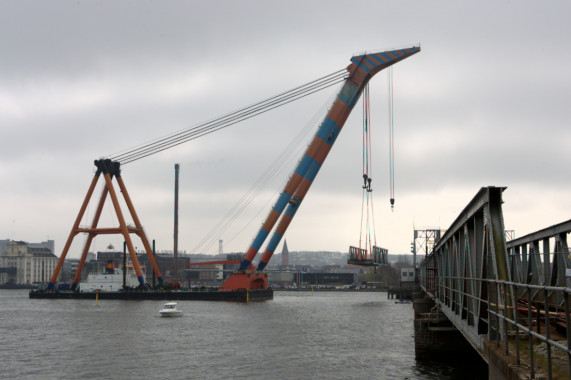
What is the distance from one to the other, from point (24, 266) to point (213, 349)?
175 m

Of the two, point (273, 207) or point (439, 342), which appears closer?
point (439, 342)

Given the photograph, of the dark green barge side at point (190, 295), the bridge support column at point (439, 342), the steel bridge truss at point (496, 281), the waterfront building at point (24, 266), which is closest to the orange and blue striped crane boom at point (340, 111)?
the dark green barge side at point (190, 295)

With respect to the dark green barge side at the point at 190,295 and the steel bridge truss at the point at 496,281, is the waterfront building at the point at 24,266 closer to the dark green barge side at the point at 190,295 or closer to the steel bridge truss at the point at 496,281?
the dark green barge side at the point at 190,295

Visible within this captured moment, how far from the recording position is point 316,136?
200 feet

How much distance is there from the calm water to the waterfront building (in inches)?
5969

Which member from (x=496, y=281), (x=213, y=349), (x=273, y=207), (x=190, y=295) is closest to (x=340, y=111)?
(x=273, y=207)

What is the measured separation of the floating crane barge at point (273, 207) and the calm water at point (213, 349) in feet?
66.7

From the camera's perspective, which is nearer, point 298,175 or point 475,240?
point 475,240

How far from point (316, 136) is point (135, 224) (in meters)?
28.3

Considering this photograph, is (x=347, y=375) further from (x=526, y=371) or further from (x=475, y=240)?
(x=526, y=371)

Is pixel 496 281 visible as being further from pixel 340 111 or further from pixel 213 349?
pixel 340 111

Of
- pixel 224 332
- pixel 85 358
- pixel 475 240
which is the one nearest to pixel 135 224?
pixel 224 332

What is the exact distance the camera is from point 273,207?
64500 millimetres

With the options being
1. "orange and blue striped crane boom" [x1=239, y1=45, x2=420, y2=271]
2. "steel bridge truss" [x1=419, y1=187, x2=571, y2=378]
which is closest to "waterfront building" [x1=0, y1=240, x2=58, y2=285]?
"orange and blue striped crane boom" [x1=239, y1=45, x2=420, y2=271]
